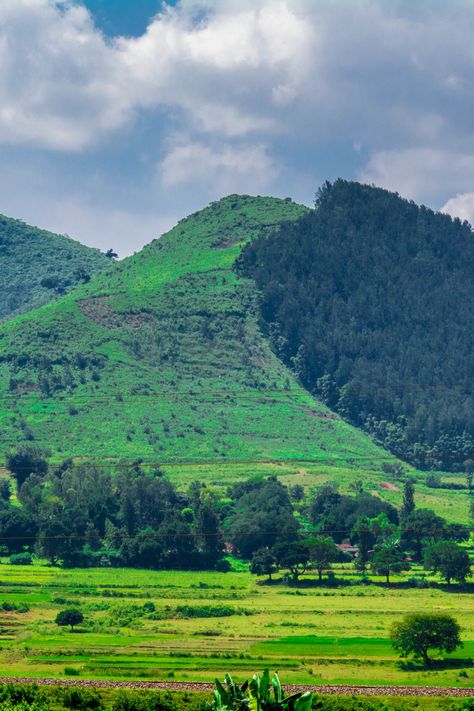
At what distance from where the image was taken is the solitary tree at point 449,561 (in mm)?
153750

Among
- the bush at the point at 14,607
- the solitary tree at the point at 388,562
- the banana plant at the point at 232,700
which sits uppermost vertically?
the banana plant at the point at 232,700

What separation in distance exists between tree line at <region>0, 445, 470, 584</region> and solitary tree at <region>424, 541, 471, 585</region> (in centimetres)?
12

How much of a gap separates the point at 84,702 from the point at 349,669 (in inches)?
1131

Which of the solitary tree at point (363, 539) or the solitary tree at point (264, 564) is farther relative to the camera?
the solitary tree at point (363, 539)

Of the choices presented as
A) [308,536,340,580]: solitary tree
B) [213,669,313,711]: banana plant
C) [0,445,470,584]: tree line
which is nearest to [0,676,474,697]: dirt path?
[213,669,313,711]: banana plant

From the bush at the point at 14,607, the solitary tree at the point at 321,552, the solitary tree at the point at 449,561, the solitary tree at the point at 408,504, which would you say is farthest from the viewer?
the solitary tree at the point at 408,504

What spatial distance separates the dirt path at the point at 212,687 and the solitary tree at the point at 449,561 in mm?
52163

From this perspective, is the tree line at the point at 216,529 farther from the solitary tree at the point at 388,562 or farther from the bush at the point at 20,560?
the bush at the point at 20,560

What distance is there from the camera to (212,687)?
100 metres

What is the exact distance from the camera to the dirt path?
325ft

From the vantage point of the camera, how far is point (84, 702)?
89.1 meters

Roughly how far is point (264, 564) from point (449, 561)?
908 inches

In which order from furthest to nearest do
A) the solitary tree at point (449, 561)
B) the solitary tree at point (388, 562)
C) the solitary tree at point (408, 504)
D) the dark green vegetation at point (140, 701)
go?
the solitary tree at point (408, 504) → the solitary tree at point (388, 562) → the solitary tree at point (449, 561) → the dark green vegetation at point (140, 701)

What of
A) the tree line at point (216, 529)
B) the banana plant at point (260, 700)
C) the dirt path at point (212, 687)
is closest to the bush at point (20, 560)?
the tree line at point (216, 529)
